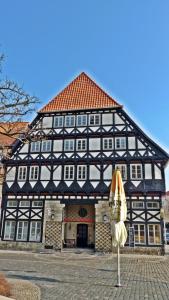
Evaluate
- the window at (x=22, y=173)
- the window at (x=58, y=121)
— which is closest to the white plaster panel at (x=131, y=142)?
the window at (x=58, y=121)

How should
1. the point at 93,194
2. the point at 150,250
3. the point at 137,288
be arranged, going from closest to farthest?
the point at 137,288
the point at 150,250
the point at 93,194

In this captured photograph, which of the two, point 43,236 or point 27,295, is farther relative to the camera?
point 43,236

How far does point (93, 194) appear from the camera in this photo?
21.3 metres

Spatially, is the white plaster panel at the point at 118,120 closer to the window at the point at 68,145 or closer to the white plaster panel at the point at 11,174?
the window at the point at 68,145

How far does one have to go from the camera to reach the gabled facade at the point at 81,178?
67.5 ft

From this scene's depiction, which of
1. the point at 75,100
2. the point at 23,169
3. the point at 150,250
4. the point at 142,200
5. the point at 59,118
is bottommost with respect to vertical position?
the point at 150,250

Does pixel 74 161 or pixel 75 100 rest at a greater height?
pixel 75 100

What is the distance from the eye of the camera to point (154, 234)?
19906 mm

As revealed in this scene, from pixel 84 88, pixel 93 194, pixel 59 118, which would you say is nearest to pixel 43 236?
pixel 93 194

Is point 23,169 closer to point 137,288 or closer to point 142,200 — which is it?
point 142,200

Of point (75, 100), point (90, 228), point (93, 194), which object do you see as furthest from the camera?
point (75, 100)

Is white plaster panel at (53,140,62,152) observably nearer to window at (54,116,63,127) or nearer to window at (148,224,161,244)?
window at (54,116,63,127)

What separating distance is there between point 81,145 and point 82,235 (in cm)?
765

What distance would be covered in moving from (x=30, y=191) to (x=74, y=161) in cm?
445
